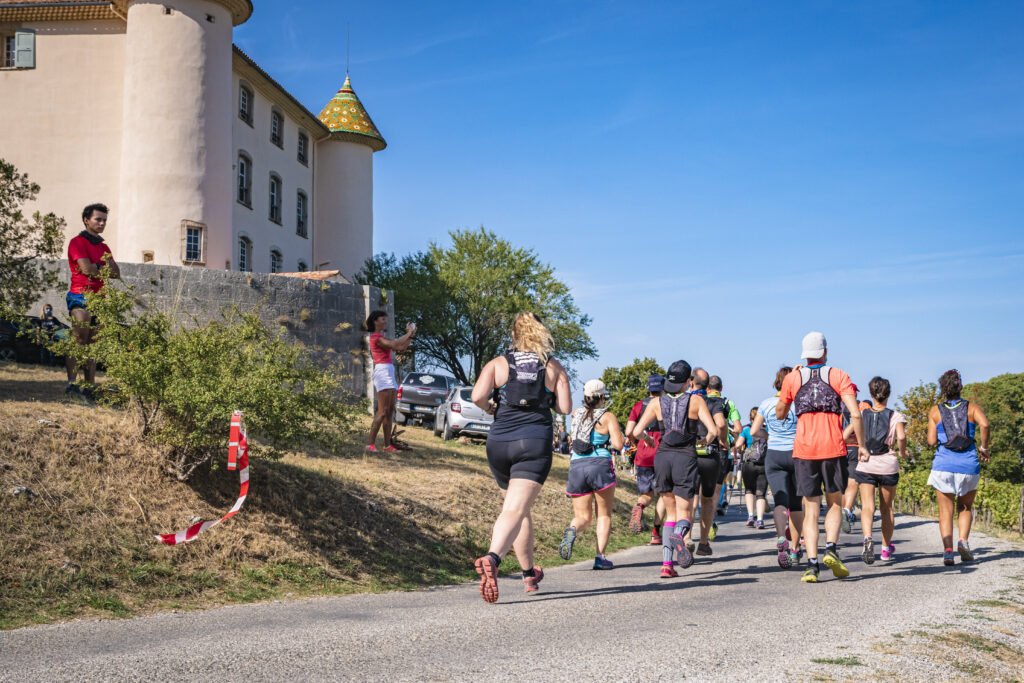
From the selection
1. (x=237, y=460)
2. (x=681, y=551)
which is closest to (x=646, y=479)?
(x=681, y=551)

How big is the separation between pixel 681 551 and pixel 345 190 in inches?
1569

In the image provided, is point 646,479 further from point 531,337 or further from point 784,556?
point 531,337

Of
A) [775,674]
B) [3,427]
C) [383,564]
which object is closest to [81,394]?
[3,427]

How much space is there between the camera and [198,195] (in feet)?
107

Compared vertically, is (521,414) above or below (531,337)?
below

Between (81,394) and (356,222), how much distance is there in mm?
35918

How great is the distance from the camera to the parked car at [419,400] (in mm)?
28125

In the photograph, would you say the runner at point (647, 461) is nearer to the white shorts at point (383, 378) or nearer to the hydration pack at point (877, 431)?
the hydration pack at point (877, 431)

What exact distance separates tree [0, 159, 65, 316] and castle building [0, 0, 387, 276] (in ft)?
62.1

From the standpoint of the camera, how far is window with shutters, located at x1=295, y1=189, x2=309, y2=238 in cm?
4416

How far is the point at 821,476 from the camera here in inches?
362

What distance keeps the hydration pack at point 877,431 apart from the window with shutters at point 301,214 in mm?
35572

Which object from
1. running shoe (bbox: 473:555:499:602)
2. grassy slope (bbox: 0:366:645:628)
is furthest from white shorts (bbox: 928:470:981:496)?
running shoe (bbox: 473:555:499:602)

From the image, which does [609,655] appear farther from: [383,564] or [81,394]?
[81,394]
